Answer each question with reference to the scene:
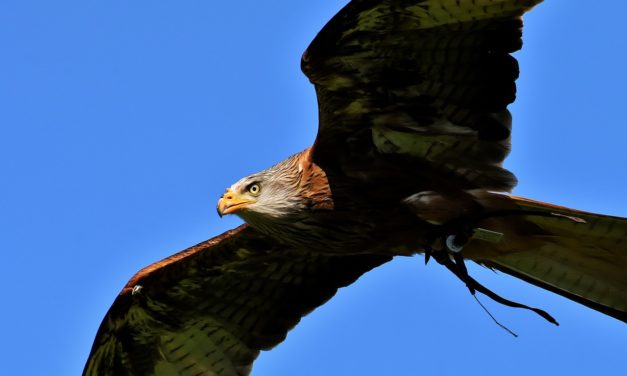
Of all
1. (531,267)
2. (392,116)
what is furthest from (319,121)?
(531,267)

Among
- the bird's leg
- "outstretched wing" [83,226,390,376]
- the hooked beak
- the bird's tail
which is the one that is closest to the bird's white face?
the hooked beak

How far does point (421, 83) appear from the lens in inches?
403

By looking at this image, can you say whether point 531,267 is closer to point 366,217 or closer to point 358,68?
point 366,217

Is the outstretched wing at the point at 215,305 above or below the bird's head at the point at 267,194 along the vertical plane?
below

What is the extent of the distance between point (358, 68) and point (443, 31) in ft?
2.39

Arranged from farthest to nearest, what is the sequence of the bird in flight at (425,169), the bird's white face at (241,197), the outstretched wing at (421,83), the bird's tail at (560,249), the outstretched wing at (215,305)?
1. the outstretched wing at (215,305)
2. the bird's white face at (241,197)
3. the bird's tail at (560,249)
4. the bird in flight at (425,169)
5. the outstretched wing at (421,83)

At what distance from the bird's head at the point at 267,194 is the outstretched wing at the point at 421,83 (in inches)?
12.2

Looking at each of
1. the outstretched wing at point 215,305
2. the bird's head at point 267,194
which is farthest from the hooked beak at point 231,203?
the outstretched wing at point 215,305

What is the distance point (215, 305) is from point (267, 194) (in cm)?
210

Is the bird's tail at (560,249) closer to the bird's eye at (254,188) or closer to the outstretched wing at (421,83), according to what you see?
the outstretched wing at (421,83)

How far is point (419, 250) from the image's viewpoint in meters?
10.7

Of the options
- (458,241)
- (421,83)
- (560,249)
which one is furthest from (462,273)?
(421,83)

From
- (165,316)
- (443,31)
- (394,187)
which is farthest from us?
(165,316)

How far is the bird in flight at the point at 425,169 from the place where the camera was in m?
9.88
